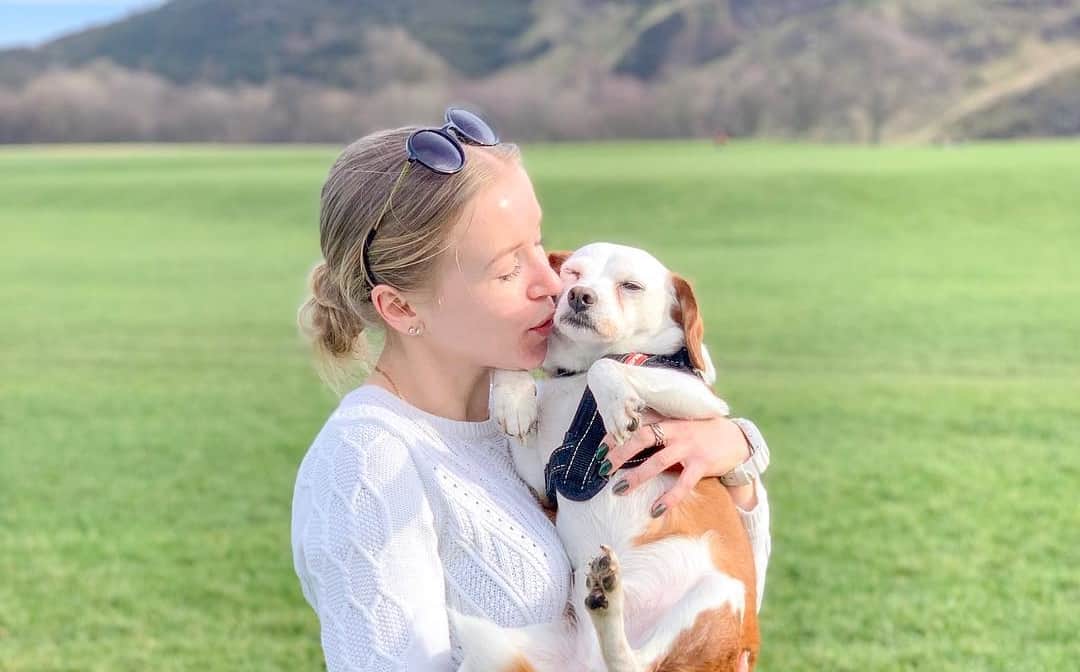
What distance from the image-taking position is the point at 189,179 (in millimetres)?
34469

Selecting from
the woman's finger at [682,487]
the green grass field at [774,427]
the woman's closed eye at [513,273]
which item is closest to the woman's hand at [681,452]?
the woman's finger at [682,487]

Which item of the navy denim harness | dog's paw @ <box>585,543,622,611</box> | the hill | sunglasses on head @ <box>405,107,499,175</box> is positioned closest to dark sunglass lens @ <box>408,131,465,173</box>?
sunglasses on head @ <box>405,107,499,175</box>

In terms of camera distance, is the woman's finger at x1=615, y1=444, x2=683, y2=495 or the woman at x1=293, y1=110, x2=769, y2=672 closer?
the woman at x1=293, y1=110, x2=769, y2=672

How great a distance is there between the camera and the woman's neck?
2.48m

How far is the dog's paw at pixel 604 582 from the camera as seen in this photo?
6.77ft

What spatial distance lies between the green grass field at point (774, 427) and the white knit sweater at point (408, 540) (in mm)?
3192

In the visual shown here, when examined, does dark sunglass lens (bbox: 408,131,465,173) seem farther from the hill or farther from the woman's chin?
the hill

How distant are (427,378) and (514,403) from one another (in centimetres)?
22

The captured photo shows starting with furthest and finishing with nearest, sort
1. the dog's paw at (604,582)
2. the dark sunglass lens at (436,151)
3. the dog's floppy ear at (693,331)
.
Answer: the dog's floppy ear at (693,331), the dark sunglass lens at (436,151), the dog's paw at (604,582)

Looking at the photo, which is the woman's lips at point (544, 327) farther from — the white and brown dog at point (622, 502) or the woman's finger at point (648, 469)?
the woman's finger at point (648, 469)

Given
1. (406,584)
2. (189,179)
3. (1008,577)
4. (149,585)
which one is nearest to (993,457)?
(1008,577)

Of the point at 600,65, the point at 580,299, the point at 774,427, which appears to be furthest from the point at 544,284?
the point at 600,65

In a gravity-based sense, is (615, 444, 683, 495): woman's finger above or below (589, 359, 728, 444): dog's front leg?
below

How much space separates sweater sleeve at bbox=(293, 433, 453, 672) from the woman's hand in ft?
1.51
